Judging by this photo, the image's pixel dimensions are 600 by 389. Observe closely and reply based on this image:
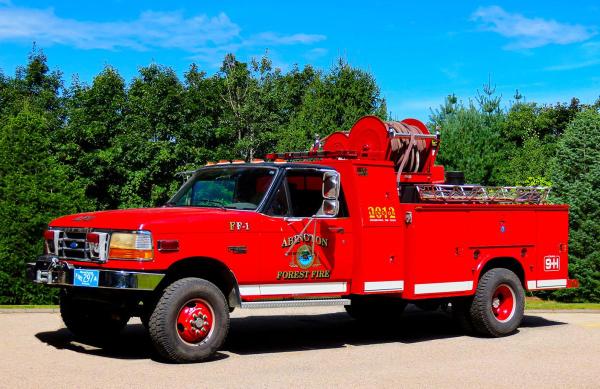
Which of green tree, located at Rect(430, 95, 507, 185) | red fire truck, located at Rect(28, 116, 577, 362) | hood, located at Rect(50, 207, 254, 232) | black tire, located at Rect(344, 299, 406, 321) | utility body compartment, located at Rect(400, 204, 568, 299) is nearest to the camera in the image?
hood, located at Rect(50, 207, 254, 232)

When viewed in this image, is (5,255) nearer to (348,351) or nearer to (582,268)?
(348,351)

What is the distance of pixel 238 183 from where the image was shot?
10.4 meters

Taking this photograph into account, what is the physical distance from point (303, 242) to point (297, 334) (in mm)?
2498

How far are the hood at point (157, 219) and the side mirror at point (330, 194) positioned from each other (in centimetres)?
97

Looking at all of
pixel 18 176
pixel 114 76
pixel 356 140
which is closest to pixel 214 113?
pixel 114 76

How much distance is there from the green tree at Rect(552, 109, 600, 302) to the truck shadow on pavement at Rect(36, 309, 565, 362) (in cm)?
521

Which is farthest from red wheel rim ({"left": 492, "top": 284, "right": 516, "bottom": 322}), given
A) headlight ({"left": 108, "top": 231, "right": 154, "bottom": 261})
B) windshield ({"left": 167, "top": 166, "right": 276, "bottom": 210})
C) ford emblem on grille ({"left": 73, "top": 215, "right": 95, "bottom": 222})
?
ford emblem on grille ({"left": 73, "top": 215, "right": 95, "bottom": 222})

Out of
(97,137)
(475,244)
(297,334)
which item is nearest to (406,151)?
(475,244)

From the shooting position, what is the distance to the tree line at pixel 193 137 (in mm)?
18984

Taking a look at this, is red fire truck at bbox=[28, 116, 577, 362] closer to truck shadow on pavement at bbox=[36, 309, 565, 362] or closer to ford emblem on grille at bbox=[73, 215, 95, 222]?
ford emblem on grille at bbox=[73, 215, 95, 222]

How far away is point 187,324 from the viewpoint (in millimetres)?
9055

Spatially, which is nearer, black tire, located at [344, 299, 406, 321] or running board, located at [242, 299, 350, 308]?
running board, located at [242, 299, 350, 308]

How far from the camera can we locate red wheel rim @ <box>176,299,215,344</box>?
357 inches

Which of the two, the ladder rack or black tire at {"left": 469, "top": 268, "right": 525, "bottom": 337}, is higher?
the ladder rack
